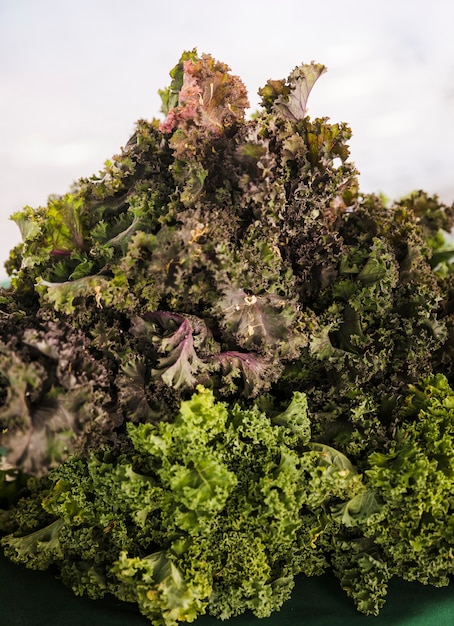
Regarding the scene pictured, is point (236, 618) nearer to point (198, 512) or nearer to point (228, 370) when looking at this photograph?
point (198, 512)

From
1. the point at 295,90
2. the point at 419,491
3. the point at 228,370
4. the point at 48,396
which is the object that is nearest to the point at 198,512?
the point at 228,370

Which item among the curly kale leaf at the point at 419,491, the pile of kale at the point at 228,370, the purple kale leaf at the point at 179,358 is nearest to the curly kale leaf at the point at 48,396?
the pile of kale at the point at 228,370

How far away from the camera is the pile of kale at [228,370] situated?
1.96m

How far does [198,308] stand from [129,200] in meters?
0.41

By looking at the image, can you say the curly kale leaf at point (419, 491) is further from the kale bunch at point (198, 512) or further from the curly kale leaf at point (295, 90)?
the curly kale leaf at point (295, 90)

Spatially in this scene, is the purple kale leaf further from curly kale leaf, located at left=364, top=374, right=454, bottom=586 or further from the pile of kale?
curly kale leaf, located at left=364, top=374, right=454, bottom=586

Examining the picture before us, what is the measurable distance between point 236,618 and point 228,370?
89 cm

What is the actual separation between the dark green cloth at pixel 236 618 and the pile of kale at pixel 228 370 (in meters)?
0.06

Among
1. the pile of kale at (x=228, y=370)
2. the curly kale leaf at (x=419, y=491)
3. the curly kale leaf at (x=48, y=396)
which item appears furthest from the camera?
the curly kale leaf at (x=419, y=491)

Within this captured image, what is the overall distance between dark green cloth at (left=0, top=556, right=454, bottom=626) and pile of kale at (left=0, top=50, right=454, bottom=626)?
0.06 m

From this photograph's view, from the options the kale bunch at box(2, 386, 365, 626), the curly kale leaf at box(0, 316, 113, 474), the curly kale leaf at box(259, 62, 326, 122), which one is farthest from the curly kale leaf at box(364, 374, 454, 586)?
the curly kale leaf at box(259, 62, 326, 122)

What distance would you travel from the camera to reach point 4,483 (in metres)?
2.45

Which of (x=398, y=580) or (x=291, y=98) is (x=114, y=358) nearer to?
(x=291, y=98)

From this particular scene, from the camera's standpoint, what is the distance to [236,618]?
2.22m
